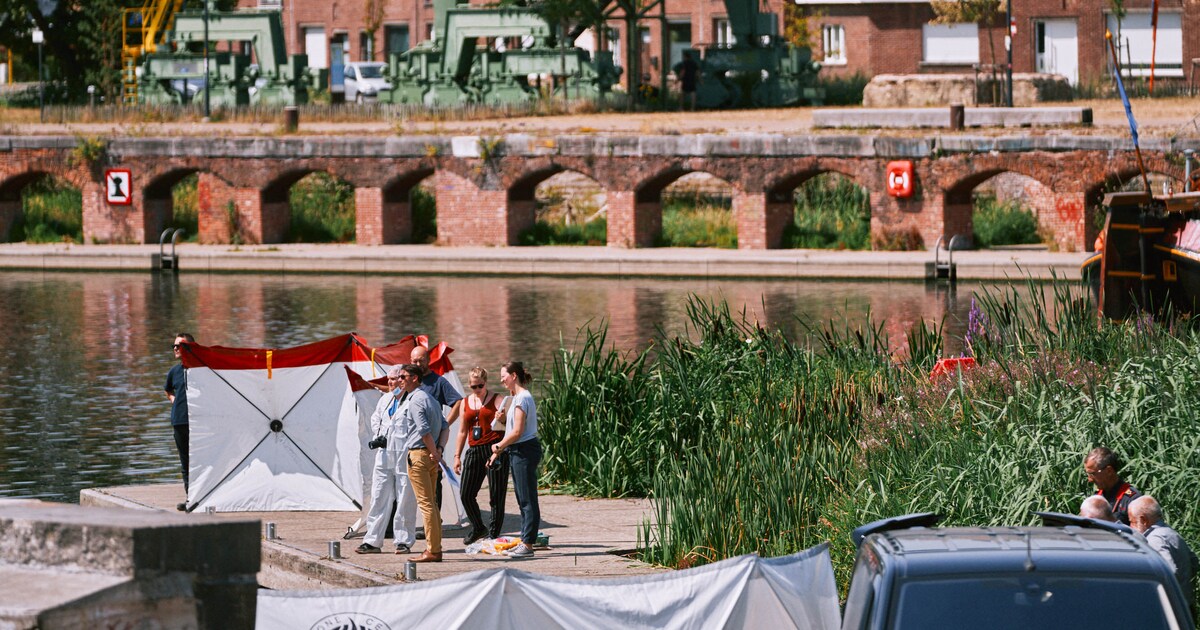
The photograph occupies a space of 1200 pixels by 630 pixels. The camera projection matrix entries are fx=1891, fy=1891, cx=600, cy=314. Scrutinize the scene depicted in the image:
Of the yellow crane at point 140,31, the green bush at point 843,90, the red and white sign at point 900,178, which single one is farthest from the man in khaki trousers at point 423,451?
the yellow crane at point 140,31

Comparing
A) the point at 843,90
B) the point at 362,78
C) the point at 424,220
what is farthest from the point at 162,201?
the point at 843,90

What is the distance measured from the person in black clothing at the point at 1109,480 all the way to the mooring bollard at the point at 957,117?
2925 cm

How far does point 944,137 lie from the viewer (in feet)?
124

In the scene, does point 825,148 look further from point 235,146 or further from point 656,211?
point 235,146

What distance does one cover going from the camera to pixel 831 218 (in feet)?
133

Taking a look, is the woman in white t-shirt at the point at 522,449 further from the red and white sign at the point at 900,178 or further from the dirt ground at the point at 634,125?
the dirt ground at the point at 634,125

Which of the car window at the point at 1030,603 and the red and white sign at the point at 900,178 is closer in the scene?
the car window at the point at 1030,603

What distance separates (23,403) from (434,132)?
70.8 ft

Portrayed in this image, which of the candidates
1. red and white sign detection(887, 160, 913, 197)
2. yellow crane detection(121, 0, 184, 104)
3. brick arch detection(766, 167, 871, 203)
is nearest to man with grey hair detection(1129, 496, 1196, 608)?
red and white sign detection(887, 160, 913, 197)

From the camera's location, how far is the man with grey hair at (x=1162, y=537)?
9086 millimetres

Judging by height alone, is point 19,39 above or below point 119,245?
above

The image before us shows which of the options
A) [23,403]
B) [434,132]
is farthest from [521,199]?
[23,403]

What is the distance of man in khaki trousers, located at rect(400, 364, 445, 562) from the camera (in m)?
12.6

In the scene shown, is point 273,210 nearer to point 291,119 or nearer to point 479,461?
point 291,119
